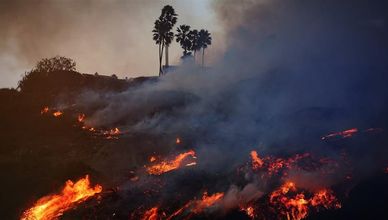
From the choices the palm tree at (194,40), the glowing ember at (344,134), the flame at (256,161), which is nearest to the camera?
the flame at (256,161)

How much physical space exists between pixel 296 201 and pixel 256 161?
202 inches

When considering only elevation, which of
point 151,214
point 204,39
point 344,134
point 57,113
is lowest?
point 151,214

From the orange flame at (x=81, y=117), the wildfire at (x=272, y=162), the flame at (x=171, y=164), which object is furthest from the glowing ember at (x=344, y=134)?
the orange flame at (x=81, y=117)

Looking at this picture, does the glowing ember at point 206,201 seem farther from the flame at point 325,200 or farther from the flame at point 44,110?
the flame at point 44,110

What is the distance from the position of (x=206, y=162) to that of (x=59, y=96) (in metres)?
36.7

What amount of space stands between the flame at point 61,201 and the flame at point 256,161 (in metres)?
10.9

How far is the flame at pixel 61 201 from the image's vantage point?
21969mm

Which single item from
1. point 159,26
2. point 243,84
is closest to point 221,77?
point 243,84

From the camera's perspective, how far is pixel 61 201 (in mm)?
23703

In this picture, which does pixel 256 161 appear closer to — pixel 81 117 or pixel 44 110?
pixel 81 117

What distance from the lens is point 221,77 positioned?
59094 millimetres

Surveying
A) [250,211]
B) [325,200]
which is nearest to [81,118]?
[250,211]

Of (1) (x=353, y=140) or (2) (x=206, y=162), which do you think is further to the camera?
(1) (x=353, y=140)

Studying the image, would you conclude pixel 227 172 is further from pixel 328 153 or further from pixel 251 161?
pixel 328 153
